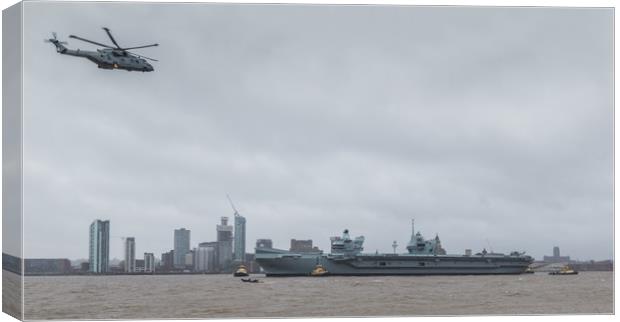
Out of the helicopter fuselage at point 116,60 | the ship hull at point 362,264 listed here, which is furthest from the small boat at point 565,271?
the helicopter fuselage at point 116,60

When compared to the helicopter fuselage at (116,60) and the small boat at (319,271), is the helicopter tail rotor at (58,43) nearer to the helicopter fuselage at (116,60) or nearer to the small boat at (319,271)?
the helicopter fuselage at (116,60)

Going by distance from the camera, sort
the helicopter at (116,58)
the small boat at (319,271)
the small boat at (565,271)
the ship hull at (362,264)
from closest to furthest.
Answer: the helicopter at (116,58) < the small boat at (319,271) < the ship hull at (362,264) < the small boat at (565,271)

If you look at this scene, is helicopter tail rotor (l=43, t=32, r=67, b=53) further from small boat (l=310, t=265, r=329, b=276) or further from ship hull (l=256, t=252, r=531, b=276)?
ship hull (l=256, t=252, r=531, b=276)

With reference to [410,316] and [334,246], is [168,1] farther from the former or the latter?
[334,246]

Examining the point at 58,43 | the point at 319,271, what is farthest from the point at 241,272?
the point at 58,43

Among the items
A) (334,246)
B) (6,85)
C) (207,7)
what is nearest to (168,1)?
(207,7)
